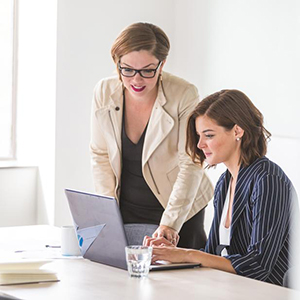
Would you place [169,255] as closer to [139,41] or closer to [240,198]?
[240,198]

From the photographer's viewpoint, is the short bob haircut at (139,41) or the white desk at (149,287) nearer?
the white desk at (149,287)

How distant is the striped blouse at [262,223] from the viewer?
209 centimetres

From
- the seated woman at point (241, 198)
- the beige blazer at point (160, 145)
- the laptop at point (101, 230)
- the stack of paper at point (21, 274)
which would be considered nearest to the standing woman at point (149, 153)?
the beige blazer at point (160, 145)

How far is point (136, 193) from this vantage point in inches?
112

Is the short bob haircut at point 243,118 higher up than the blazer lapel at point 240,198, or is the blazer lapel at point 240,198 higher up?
the short bob haircut at point 243,118

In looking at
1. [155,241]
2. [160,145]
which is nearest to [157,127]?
[160,145]

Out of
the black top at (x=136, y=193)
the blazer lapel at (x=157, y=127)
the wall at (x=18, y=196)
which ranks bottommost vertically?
the wall at (x=18, y=196)

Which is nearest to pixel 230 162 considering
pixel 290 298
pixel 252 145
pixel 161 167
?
pixel 252 145

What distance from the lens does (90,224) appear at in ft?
7.26

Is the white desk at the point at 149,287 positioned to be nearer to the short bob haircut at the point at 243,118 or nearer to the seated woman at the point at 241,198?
the seated woman at the point at 241,198

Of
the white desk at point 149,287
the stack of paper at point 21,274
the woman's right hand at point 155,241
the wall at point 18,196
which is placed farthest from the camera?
the wall at point 18,196

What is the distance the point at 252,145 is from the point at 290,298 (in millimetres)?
704

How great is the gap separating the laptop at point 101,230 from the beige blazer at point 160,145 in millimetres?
557

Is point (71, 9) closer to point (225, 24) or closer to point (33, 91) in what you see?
point (33, 91)
